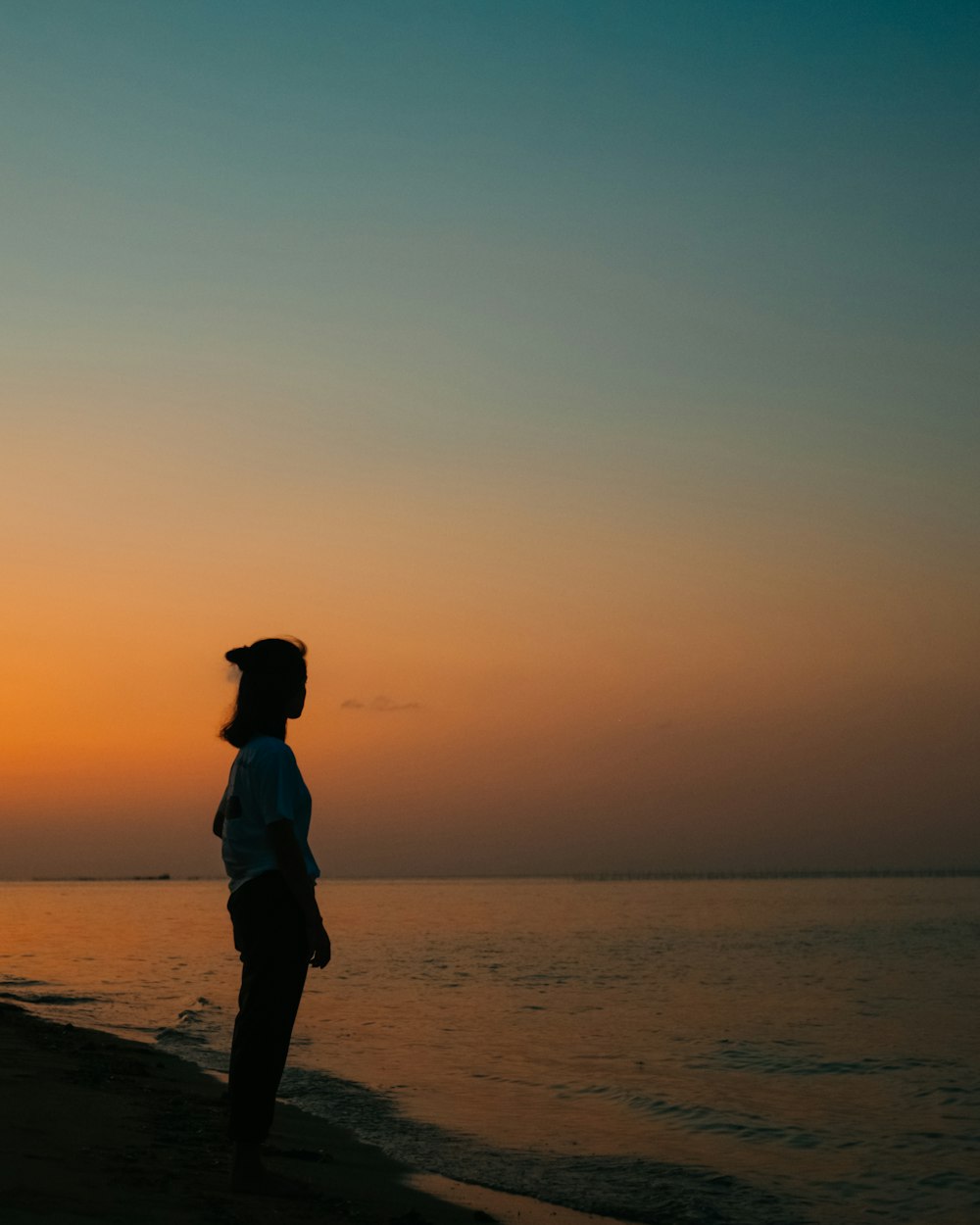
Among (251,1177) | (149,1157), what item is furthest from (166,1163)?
(251,1177)

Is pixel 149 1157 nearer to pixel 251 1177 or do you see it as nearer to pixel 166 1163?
pixel 166 1163

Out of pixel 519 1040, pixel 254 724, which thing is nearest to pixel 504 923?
pixel 519 1040

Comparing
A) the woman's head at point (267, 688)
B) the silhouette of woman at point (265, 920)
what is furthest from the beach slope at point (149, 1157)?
the woman's head at point (267, 688)

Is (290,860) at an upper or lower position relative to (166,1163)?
upper

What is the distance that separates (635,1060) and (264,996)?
28.9ft

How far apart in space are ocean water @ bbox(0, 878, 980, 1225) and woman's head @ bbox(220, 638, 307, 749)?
357cm

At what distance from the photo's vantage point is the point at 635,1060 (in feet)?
41.9

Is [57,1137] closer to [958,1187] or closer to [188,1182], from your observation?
[188,1182]

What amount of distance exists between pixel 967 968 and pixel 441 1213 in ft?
72.9

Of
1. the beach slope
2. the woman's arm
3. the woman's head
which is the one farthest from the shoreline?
the woman's head

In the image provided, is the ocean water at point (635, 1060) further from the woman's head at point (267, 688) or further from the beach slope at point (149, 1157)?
the woman's head at point (267, 688)

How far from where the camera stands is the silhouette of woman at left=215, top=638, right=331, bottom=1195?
4957 mm

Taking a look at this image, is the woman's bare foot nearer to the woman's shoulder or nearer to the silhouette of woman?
the silhouette of woman

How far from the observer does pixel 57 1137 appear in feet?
20.3
